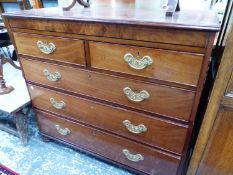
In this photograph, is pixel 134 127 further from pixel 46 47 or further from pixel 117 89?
pixel 46 47

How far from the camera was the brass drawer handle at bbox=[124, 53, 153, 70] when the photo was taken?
2.22 feet

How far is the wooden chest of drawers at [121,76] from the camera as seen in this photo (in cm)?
63

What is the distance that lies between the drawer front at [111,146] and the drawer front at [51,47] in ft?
1.32

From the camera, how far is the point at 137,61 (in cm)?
70

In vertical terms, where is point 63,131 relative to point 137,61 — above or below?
below

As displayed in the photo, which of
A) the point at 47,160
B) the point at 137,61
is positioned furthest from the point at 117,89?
the point at 47,160

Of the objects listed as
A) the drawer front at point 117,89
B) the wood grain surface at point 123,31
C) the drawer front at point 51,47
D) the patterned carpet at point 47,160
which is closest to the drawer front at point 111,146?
the patterned carpet at point 47,160

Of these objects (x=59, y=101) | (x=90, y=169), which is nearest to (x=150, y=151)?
(x=90, y=169)

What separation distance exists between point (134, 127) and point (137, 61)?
1.09 feet

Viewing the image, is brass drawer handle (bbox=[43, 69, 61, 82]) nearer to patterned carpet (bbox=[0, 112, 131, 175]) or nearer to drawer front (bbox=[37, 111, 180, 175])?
drawer front (bbox=[37, 111, 180, 175])

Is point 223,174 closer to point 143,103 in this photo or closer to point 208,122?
point 208,122

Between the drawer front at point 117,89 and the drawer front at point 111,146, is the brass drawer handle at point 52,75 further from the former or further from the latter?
the drawer front at point 111,146

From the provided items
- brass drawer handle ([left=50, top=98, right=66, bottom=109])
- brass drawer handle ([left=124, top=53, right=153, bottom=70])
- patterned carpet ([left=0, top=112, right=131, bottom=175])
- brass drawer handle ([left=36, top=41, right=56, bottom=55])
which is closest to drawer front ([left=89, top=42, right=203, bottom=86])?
brass drawer handle ([left=124, top=53, right=153, bottom=70])

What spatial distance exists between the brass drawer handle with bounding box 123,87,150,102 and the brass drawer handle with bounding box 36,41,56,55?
0.38m
